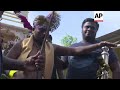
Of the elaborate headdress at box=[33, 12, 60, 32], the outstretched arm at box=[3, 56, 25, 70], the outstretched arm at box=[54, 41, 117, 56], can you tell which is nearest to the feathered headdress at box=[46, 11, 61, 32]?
the elaborate headdress at box=[33, 12, 60, 32]

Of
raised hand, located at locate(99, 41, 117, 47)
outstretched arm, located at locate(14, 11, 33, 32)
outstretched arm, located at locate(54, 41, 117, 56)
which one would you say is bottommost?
outstretched arm, located at locate(54, 41, 117, 56)

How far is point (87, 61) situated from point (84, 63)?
30 mm

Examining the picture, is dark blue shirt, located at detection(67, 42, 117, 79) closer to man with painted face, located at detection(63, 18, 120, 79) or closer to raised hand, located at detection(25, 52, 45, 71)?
man with painted face, located at detection(63, 18, 120, 79)

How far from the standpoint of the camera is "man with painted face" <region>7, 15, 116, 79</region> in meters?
2.65

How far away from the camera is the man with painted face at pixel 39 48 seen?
2.65m

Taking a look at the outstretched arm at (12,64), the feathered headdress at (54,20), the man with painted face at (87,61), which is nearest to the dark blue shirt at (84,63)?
the man with painted face at (87,61)

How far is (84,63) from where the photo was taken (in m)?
2.77

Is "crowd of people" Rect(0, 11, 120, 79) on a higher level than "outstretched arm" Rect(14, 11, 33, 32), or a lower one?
lower

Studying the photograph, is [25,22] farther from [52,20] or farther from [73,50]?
[73,50]
